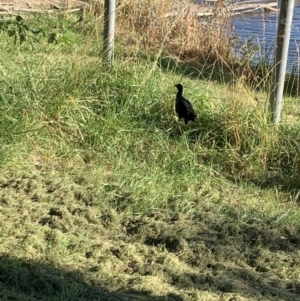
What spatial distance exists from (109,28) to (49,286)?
3687 mm

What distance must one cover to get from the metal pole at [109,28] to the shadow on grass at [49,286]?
3.23 m

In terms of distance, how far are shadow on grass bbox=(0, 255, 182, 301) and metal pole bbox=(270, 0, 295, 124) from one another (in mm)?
2871

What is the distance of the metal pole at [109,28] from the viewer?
6.57m

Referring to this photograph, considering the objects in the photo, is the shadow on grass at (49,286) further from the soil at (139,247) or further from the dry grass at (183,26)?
the dry grass at (183,26)

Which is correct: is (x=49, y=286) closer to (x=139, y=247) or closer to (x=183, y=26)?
(x=139, y=247)

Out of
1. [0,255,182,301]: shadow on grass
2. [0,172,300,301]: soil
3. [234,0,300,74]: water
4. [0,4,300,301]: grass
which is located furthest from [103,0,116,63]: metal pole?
[234,0,300,74]: water

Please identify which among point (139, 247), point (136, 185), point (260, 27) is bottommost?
point (139, 247)

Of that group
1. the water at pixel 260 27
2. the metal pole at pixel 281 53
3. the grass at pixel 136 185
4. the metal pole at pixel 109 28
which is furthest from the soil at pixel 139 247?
the water at pixel 260 27

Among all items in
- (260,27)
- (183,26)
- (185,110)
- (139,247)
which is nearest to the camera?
(139,247)

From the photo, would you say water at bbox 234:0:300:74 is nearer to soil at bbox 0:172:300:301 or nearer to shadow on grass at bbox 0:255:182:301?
soil at bbox 0:172:300:301

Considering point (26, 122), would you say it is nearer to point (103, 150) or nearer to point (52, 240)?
point (103, 150)

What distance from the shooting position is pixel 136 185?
4977 millimetres

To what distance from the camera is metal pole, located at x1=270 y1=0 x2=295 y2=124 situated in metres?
5.95

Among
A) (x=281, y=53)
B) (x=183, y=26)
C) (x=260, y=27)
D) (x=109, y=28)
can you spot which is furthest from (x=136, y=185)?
(x=260, y=27)
